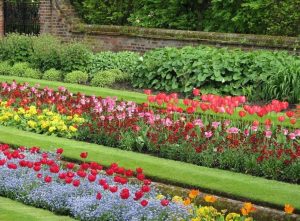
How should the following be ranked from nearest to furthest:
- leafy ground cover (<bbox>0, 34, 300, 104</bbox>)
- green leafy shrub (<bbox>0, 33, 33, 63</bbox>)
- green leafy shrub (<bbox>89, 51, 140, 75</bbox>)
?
1. leafy ground cover (<bbox>0, 34, 300, 104</bbox>)
2. green leafy shrub (<bbox>89, 51, 140, 75</bbox>)
3. green leafy shrub (<bbox>0, 33, 33, 63</bbox>)

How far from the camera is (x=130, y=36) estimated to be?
1900cm

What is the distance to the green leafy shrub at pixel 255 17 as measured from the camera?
17.2 metres

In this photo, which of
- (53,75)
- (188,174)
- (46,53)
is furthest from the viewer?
(46,53)

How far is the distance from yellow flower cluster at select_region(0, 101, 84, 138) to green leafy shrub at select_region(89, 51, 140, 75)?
195 inches

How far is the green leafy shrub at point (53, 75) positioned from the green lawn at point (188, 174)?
672 centimetres

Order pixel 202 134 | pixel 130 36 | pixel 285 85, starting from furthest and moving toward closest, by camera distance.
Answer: pixel 130 36 → pixel 285 85 → pixel 202 134

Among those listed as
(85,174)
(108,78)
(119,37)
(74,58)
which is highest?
(85,174)

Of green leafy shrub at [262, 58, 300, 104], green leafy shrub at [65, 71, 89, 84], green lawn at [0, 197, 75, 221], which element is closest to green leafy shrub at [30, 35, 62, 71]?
green leafy shrub at [65, 71, 89, 84]

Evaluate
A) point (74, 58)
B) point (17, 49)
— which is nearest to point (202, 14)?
point (74, 58)

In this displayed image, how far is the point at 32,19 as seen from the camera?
23.5m

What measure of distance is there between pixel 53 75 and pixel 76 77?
0.78 metres

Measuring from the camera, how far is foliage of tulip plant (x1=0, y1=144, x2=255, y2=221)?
21.9ft

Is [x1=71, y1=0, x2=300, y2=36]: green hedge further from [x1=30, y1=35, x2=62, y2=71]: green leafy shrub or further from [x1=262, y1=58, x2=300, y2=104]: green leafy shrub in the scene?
[x1=262, y1=58, x2=300, y2=104]: green leafy shrub

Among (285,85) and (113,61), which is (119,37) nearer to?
(113,61)
